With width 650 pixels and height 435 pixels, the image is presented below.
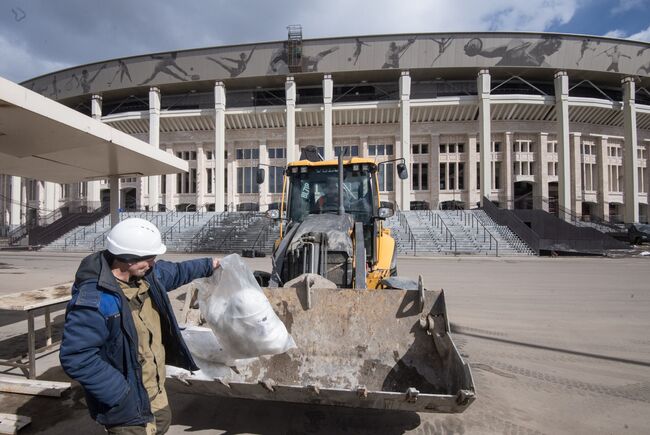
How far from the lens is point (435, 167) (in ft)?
123

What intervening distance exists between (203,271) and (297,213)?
155 inches

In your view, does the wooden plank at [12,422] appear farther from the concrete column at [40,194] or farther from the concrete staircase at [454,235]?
the concrete column at [40,194]

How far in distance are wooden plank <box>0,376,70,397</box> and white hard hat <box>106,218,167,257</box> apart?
3146mm

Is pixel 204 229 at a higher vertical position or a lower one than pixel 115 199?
lower

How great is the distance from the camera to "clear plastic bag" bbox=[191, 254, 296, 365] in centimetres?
268

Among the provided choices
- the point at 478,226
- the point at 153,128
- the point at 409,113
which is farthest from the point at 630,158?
the point at 153,128

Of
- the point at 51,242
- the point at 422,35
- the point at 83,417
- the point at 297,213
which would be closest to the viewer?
the point at 83,417

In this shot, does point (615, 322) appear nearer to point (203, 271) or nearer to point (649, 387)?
point (649, 387)

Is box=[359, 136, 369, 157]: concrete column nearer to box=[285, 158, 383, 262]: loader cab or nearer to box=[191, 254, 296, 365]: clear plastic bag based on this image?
box=[285, 158, 383, 262]: loader cab

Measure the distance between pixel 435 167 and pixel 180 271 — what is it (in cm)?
3727

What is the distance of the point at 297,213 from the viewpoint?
22.2 feet

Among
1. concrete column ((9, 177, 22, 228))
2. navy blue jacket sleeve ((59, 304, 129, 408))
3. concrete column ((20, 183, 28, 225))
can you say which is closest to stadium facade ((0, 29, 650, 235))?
concrete column ((9, 177, 22, 228))

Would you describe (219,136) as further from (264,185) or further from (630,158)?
(630,158)

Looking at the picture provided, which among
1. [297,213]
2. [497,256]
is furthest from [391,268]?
[497,256]
